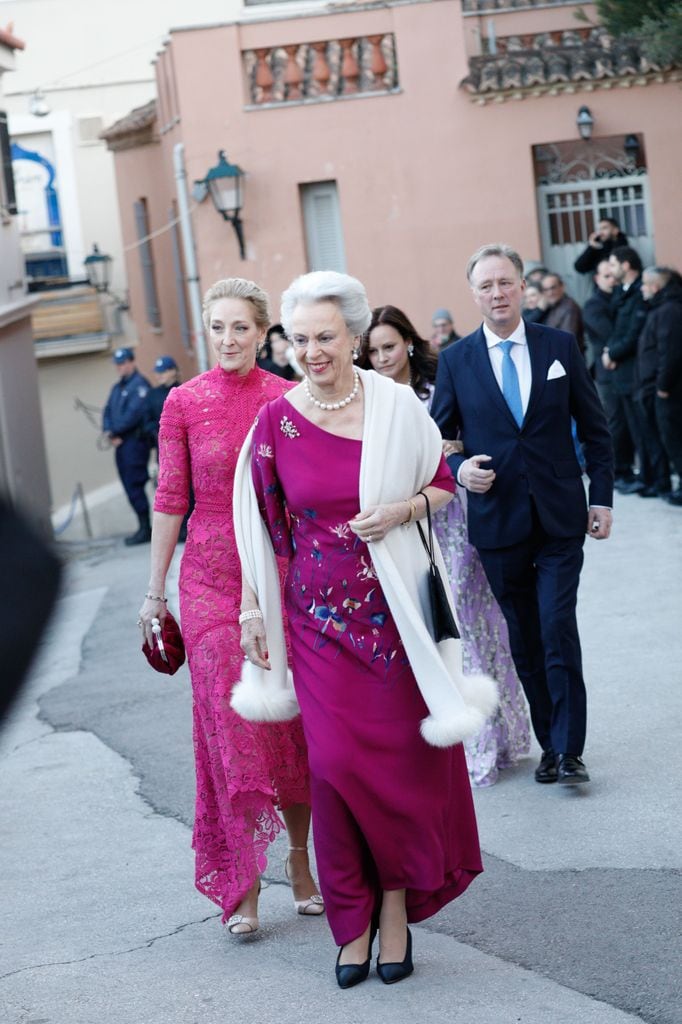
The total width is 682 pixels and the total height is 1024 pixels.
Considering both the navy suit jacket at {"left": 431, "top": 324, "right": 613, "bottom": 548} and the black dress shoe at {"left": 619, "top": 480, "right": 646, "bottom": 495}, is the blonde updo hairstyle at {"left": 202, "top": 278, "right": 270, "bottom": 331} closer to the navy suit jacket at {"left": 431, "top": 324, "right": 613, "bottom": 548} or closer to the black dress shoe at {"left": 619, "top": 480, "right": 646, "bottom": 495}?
the navy suit jacket at {"left": 431, "top": 324, "right": 613, "bottom": 548}

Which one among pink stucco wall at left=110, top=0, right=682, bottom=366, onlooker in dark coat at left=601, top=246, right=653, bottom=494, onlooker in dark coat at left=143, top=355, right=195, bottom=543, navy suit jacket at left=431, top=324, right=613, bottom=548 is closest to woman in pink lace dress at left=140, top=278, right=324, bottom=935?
navy suit jacket at left=431, top=324, right=613, bottom=548

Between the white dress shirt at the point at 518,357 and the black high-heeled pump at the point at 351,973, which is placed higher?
the white dress shirt at the point at 518,357

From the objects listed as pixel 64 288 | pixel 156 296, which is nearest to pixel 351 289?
pixel 156 296

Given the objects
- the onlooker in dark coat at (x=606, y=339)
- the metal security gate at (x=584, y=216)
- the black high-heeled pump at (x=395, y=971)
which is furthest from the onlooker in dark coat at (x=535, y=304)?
the black high-heeled pump at (x=395, y=971)

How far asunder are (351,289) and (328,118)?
53.2ft

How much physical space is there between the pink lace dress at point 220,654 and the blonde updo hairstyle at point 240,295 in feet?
0.68

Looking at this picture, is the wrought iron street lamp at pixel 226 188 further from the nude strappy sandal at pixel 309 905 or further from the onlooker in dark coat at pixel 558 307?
the nude strappy sandal at pixel 309 905

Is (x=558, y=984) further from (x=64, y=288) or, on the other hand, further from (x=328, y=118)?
(x=64, y=288)

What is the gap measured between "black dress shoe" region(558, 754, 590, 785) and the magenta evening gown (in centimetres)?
165

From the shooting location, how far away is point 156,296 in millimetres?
30328

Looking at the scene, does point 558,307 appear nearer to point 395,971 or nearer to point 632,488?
point 632,488

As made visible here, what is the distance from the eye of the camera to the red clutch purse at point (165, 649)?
224 inches

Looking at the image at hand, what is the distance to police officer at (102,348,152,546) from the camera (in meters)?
19.5

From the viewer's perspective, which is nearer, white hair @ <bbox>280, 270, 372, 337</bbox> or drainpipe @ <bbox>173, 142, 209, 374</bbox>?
white hair @ <bbox>280, 270, 372, 337</bbox>
